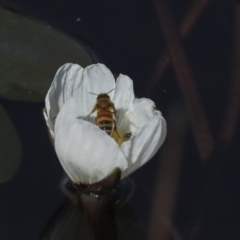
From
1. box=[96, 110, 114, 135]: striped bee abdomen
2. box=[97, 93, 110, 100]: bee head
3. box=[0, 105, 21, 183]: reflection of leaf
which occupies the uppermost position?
box=[97, 93, 110, 100]: bee head

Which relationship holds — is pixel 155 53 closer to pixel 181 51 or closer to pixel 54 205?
pixel 181 51

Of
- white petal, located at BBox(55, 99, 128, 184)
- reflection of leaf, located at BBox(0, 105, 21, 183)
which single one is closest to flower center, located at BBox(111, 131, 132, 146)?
white petal, located at BBox(55, 99, 128, 184)

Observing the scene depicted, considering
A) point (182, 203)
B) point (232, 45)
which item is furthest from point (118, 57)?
point (182, 203)

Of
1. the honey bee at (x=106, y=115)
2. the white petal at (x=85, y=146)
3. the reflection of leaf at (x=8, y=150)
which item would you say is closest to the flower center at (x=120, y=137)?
the honey bee at (x=106, y=115)

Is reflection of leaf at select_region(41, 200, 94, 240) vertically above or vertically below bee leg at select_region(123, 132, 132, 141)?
below

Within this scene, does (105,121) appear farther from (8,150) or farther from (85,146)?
(8,150)

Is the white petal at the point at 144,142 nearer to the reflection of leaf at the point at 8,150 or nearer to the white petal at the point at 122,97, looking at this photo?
the white petal at the point at 122,97

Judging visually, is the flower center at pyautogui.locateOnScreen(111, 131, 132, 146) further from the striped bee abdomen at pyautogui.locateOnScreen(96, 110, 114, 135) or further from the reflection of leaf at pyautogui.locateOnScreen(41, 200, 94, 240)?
the reflection of leaf at pyautogui.locateOnScreen(41, 200, 94, 240)
